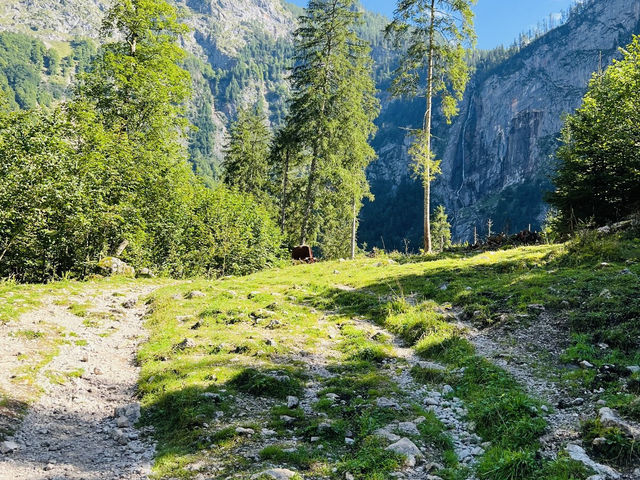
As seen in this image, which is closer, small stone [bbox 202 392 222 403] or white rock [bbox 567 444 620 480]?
white rock [bbox 567 444 620 480]

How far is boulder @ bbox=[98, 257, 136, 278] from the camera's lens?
18.1 metres

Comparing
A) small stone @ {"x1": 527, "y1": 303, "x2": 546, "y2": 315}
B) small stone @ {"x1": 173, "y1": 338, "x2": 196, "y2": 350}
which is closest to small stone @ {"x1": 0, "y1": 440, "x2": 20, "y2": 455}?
small stone @ {"x1": 173, "y1": 338, "x2": 196, "y2": 350}

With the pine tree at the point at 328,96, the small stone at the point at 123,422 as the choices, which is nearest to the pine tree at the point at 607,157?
the pine tree at the point at 328,96

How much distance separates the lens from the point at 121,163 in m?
19.5

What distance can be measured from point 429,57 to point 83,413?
78.4ft

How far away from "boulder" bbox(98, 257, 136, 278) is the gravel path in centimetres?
743

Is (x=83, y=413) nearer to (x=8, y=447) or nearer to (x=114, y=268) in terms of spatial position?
(x=8, y=447)

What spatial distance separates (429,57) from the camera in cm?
2312

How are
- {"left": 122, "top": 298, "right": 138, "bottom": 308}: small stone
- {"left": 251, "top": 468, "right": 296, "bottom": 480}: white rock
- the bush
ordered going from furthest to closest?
the bush → {"left": 122, "top": 298, "right": 138, "bottom": 308}: small stone → {"left": 251, "top": 468, "right": 296, "bottom": 480}: white rock

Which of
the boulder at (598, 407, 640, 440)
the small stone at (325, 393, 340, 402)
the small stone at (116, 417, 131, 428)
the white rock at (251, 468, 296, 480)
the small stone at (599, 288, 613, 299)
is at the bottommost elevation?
the small stone at (116, 417, 131, 428)

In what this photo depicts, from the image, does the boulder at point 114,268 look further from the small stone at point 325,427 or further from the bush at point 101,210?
the small stone at point 325,427

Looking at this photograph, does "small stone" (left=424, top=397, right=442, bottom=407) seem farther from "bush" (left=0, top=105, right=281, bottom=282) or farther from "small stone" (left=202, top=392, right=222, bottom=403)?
"bush" (left=0, top=105, right=281, bottom=282)

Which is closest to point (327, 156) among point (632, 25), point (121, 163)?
point (121, 163)

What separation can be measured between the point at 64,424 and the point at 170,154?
20.6 meters
